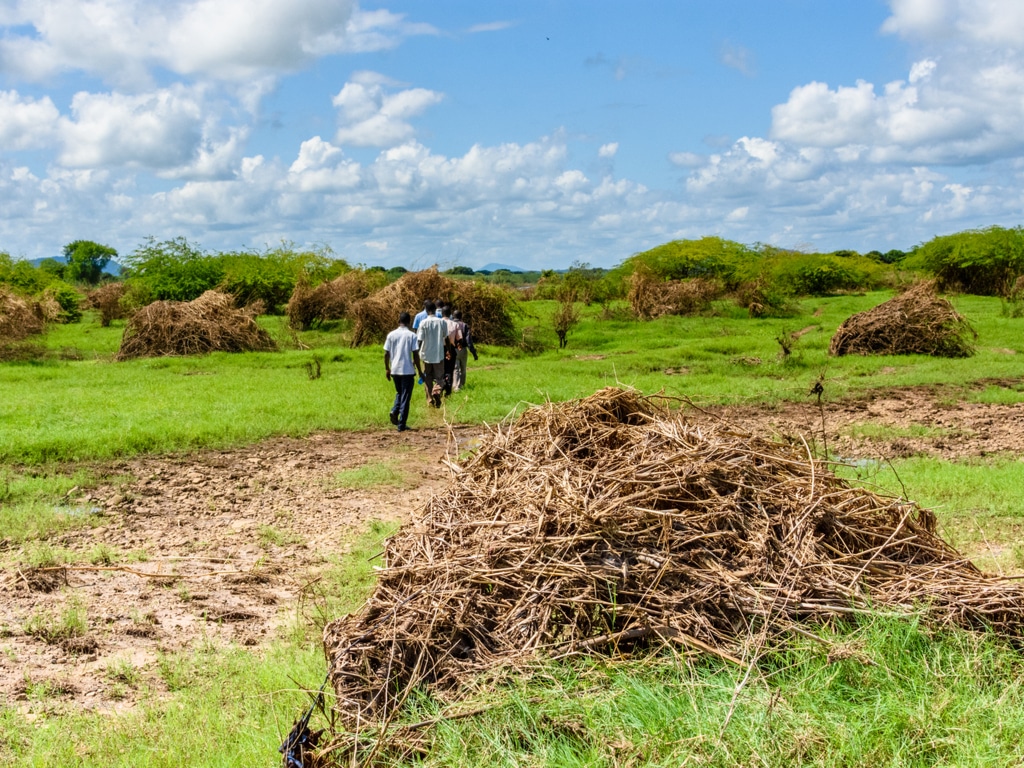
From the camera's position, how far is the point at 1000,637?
13.5ft

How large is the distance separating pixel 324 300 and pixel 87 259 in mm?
61874

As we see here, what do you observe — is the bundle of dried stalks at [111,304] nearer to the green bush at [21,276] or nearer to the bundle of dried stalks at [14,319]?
the green bush at [21,276]

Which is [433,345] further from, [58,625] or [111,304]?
[111,304]

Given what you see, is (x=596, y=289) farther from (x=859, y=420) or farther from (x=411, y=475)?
(x=411, y=475)

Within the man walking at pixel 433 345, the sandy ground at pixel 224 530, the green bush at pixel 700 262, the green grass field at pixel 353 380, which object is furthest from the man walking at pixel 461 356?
the green bush at pixel 700 262

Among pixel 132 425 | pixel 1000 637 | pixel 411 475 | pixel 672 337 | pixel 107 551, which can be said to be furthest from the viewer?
pixel 672 337

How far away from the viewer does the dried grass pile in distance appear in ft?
13.1

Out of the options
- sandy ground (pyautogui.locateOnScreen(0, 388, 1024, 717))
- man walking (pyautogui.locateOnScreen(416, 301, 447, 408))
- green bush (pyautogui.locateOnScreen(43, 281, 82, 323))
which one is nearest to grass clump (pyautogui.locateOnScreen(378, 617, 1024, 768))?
sandy ground (pyautogui.locateOnScreen(0, 388, 1024, 717))

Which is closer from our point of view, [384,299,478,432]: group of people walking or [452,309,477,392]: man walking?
[384,299,478,432]: group of people walking

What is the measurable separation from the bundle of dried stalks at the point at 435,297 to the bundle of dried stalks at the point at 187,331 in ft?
10.2

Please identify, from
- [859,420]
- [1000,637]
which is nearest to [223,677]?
[1000,637]

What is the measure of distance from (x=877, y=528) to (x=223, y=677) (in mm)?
3719

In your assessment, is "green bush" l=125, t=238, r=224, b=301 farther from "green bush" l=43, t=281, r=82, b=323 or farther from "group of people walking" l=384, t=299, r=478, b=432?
"group of people walking" l=384, t=299, r=478, b=432

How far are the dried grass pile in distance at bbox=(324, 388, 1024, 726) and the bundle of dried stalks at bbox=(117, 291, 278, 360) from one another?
19.6 meters
